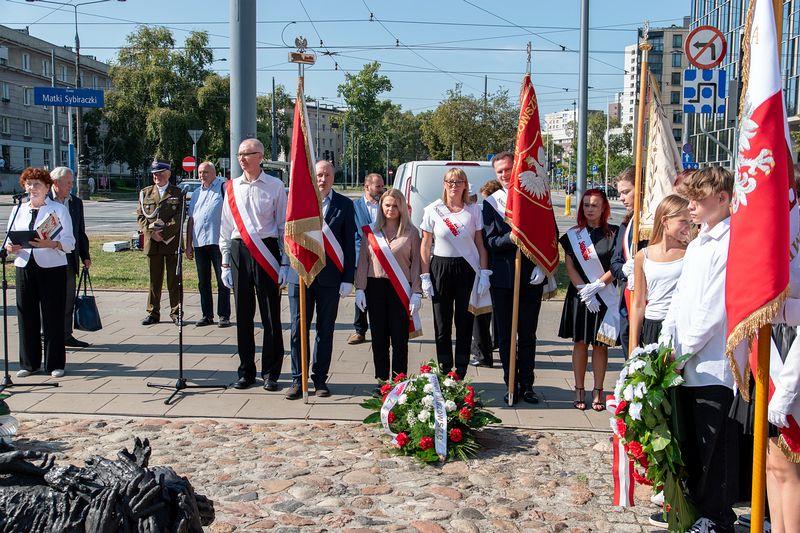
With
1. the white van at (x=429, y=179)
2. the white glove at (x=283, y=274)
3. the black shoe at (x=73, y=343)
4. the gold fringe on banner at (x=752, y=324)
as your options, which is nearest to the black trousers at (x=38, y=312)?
the black shoe at (x=73, y=343)

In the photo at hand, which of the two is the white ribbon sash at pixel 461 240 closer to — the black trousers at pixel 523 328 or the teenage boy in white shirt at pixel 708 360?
the black trousers at pixel 523 328

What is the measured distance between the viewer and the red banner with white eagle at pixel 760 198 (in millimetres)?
3201

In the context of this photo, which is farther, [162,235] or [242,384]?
[162,235]

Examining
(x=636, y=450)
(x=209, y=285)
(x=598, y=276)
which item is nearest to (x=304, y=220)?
(x=598, y=276)

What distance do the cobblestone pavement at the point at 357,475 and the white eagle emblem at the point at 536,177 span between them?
6.66 feet

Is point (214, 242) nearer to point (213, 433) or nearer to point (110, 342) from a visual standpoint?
point (110, 342)

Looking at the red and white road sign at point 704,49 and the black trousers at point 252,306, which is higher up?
the red and white road sign at point 704,49

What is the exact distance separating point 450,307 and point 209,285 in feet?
14.5

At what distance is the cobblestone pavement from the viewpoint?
448cm

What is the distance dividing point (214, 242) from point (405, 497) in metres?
6.43

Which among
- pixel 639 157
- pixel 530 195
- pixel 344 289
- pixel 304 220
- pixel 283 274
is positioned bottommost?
pixel 344 289

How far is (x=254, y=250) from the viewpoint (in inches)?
282

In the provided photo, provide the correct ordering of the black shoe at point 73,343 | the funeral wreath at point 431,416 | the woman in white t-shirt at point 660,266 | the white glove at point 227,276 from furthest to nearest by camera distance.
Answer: the black shoe at point 73,343, the white glove at point 227,276, the funeral wreath at point 431,416, the woman in white t-shirt at point 660,266

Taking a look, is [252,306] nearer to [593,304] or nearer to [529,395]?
[529,395]
